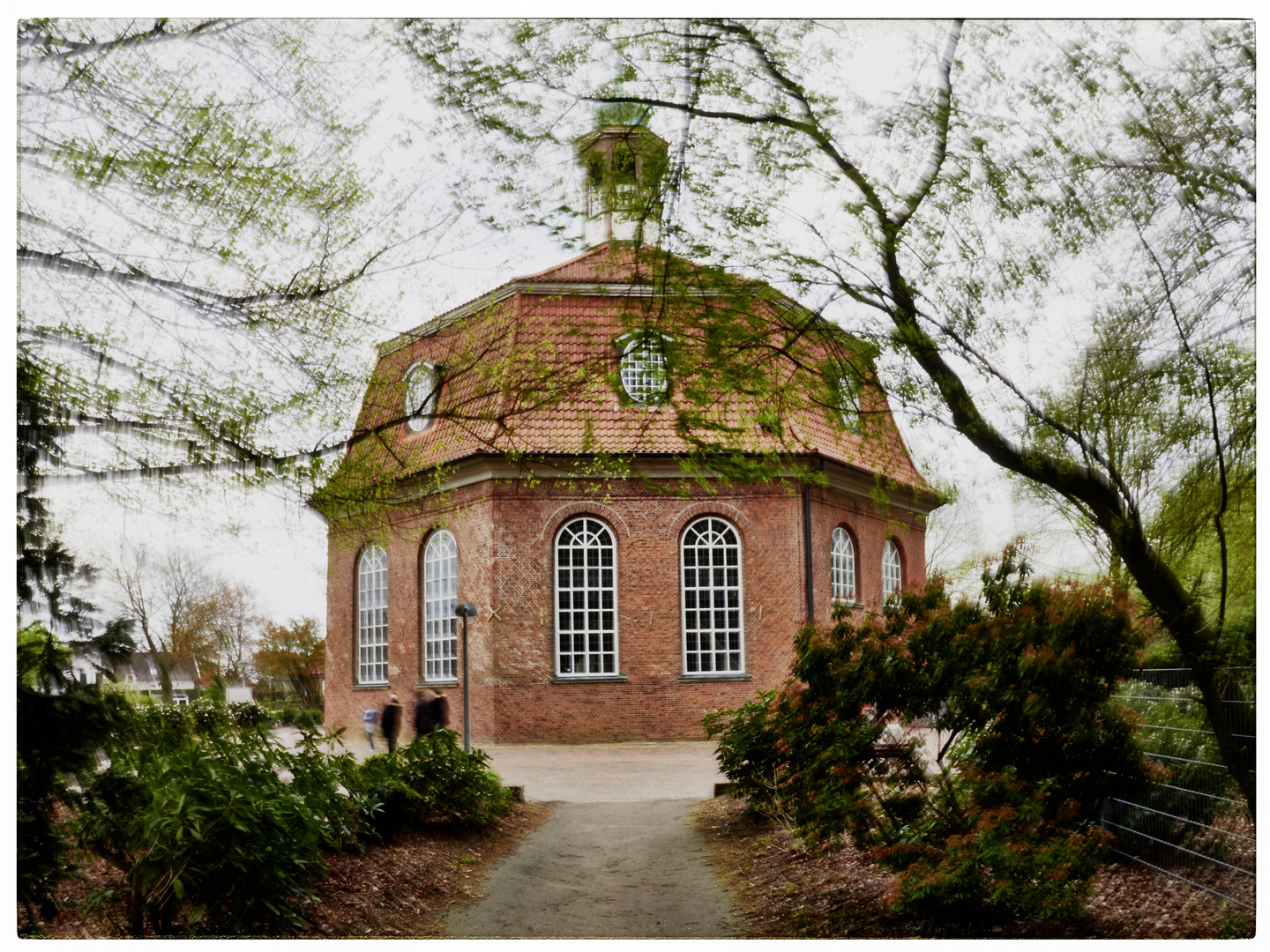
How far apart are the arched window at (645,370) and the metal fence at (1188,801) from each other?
271 cm

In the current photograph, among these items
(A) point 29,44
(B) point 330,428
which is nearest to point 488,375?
(B) point 330,428

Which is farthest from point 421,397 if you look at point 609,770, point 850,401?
point 609,770

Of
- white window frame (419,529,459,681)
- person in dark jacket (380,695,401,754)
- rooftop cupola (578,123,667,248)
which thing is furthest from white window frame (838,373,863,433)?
person in dark jacket (380,695,401,754)

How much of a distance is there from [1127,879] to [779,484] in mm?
2833

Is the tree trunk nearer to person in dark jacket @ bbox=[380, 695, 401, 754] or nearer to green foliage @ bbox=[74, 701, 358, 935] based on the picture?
green foliage @ bbox=[74, 701, 358, 935]

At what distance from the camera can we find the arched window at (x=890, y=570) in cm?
534

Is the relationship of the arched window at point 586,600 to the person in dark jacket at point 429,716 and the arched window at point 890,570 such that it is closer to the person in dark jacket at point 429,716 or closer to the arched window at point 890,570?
the person in dark jacket at point 429,716

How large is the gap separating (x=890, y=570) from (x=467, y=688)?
2.98 m

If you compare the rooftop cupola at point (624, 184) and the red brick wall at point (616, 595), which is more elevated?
the rooftop cupola at point (624, 184)

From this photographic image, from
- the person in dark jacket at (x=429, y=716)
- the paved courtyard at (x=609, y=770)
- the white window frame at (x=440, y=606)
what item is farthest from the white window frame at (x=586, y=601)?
the person in dark jacket at (x=429, y=716)

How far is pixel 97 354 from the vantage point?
5020mm

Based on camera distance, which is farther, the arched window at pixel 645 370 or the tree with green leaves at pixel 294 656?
the tree with green leaves at pixel 294 656

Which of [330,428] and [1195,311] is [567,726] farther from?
[1195,311]

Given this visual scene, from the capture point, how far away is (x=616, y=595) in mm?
8102
